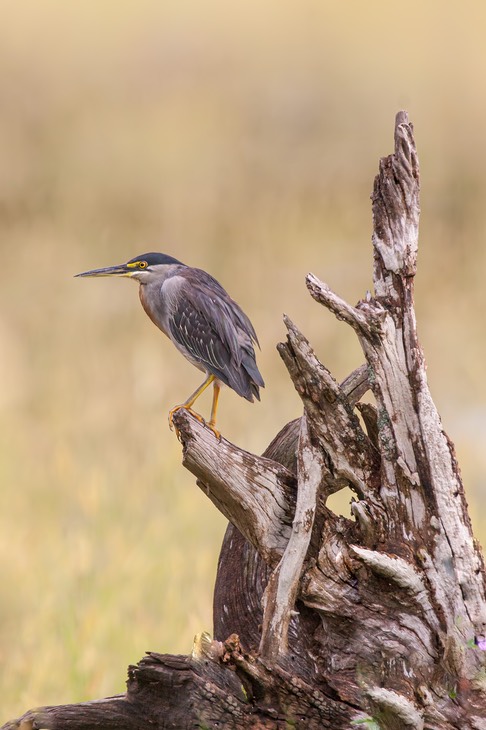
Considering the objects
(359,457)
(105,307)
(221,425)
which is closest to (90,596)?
(221,425)

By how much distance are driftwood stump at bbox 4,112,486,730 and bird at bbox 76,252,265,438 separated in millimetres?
948

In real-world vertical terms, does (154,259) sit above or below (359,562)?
above

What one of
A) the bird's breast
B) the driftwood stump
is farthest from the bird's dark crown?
the driftwood stump

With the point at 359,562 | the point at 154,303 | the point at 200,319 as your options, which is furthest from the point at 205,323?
the point at 359,562

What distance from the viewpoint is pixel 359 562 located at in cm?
463

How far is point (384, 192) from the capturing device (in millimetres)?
4762

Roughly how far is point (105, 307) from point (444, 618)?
1032cm

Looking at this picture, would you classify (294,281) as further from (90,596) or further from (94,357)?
(90,596)

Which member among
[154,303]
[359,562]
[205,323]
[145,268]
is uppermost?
[145,268]

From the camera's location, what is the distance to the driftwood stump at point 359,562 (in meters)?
4.56

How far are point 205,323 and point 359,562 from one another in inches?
70.4

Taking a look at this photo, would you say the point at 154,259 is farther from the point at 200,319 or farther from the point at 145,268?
the point at 200,319

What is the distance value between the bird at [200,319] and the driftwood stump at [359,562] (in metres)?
0.95

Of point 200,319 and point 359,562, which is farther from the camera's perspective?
point 200,319
